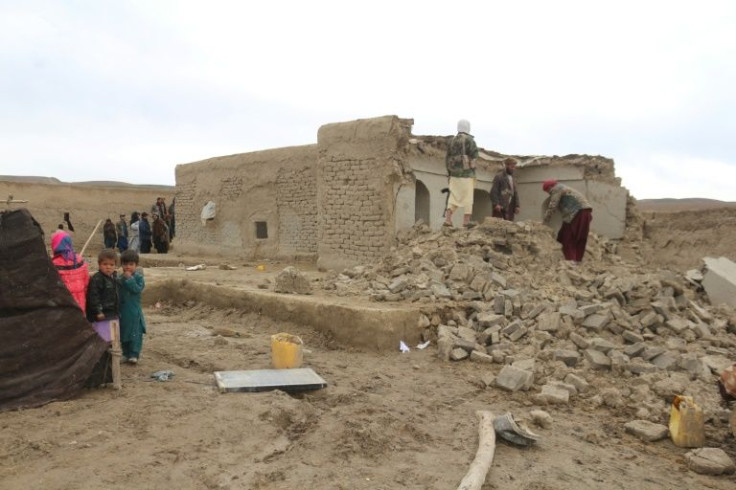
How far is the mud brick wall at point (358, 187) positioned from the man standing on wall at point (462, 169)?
828 mm

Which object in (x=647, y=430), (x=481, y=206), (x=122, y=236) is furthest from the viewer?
(x=122, y=236)

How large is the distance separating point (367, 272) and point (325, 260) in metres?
1.78

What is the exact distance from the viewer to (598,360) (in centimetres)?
545

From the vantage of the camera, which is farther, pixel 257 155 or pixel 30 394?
pixel 257 155

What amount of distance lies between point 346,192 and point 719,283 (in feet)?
18.9

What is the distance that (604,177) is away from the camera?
35.0 ft

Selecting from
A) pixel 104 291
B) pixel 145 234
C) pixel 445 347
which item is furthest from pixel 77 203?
pixel 445 347

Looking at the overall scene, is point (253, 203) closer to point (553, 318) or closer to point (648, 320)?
point (553, 318)


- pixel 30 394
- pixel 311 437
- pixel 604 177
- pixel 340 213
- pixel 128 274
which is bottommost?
pixel 311 437

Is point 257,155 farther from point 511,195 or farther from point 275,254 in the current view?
point 511,195

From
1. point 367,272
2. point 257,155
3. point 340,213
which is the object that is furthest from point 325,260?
point 257,155

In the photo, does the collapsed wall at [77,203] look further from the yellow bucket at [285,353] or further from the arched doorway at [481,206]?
the yellow bucket at [285,353]

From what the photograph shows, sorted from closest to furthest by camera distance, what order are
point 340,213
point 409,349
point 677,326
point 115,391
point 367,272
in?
1. point 115,391
2. point 409,349
3. point 677,326
4. point 367,272
5. point 340,213

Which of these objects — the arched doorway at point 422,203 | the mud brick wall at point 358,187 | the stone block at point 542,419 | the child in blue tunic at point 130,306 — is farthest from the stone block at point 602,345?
the arched doorway at point 422,203
